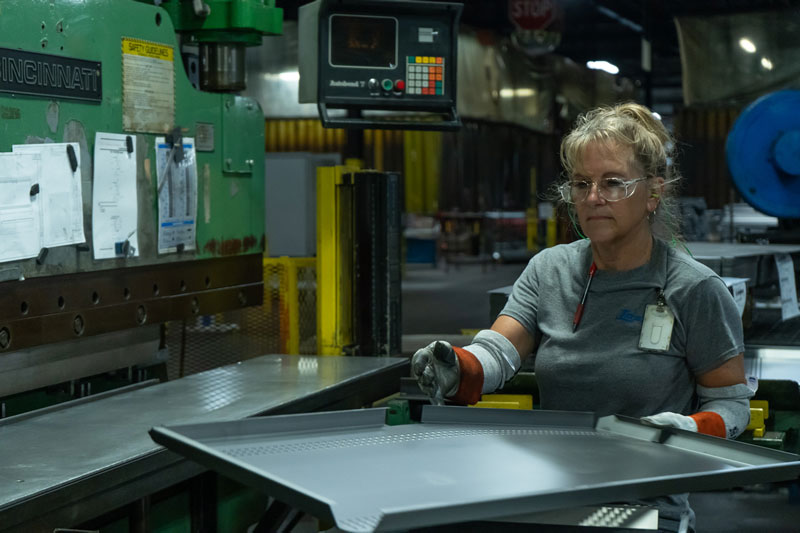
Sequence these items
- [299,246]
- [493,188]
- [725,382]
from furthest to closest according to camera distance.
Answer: [493,188], [299,246], [725,382]

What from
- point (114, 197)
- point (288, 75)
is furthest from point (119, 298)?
point (288, 75)

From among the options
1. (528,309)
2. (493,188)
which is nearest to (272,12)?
(528,309)

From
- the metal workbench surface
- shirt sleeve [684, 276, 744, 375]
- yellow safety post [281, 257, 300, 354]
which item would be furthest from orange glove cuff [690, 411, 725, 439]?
yellow safety post [281, 257, 300, 354]

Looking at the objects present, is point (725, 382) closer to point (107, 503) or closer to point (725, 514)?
point (107, 503)

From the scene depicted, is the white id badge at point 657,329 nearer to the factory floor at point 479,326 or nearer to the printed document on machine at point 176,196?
the printed document on machine at point 176,196

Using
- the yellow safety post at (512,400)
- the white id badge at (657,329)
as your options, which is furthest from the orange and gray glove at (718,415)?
the yellow safety post at (512,400)

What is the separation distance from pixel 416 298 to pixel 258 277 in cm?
772

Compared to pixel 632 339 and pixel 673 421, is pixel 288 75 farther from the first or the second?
pixel 673 421

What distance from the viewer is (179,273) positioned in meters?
2.81

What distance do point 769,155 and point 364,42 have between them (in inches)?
56.9

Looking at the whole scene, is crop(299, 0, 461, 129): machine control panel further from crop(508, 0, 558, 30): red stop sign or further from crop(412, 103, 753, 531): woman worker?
crop(508, 0, 558, 30): red stop sign

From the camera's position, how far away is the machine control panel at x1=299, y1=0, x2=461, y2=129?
328 cm

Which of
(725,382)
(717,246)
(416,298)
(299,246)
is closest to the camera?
(725,382)

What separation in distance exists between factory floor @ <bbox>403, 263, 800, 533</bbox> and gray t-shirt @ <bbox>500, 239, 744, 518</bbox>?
146cm
